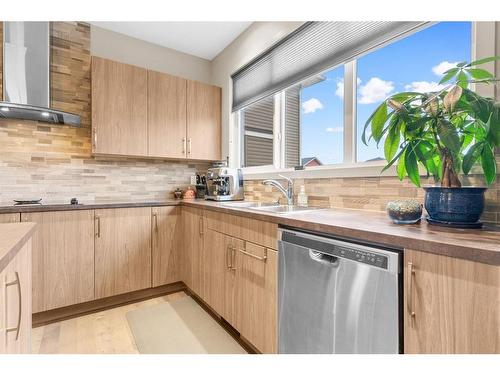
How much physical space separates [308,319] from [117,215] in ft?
6.22

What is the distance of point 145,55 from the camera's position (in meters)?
2.95

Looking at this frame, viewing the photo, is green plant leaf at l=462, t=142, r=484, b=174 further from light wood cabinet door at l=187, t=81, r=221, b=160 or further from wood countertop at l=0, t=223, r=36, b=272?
light wood cabinet door at l=187, t=81, r=221, b=160

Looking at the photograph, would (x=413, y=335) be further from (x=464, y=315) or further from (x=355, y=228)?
(x=355, y=228)

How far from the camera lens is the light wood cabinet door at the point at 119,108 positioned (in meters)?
2.37

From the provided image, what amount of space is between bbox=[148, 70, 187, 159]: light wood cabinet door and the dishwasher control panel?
2.25 metres

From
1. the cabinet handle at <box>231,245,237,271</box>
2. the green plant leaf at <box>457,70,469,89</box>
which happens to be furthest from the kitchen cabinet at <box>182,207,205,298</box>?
the green plant leaf at <box>457,70,469,89</box>

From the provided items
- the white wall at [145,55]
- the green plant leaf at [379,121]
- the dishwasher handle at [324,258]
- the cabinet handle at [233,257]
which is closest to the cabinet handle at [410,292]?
the dishwasher handle at [324,258]

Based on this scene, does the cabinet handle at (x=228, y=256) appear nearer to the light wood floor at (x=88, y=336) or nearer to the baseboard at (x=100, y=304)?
the light wood floor at (x=88, y=336)

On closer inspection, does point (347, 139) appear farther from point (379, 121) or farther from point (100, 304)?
point (100, 304)

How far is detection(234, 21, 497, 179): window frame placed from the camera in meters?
1.09

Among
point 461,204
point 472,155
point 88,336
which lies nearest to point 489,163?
point 472,155

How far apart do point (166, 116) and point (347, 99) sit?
1894 mm

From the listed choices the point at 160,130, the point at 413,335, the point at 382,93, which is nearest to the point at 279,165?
the point at 382,93
